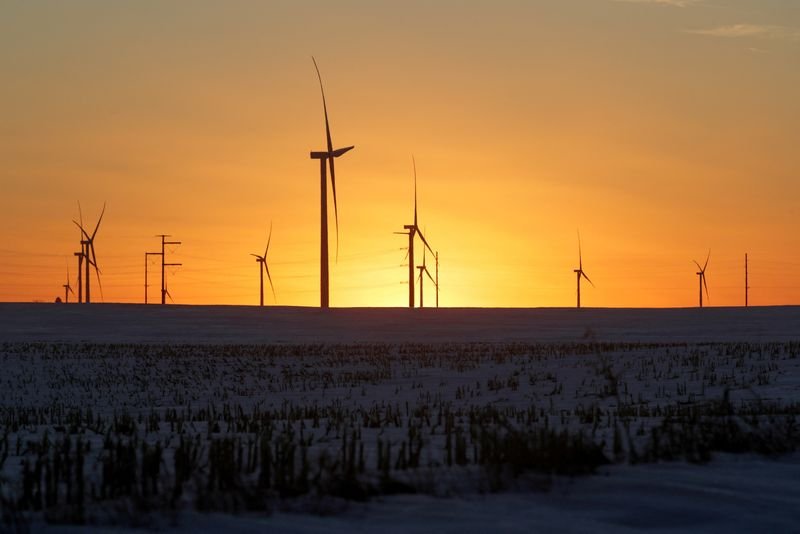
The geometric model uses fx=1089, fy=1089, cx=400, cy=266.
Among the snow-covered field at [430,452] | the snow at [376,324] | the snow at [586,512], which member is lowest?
the snow at [586,512]

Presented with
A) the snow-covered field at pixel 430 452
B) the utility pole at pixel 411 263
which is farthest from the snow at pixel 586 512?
the utility pole at pixel 411 263

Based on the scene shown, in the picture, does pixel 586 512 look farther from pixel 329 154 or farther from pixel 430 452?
pixel 329 154

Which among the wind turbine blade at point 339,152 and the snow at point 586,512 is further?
the wind turbine blade at point 339,152

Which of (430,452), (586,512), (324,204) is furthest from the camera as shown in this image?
(324,204)

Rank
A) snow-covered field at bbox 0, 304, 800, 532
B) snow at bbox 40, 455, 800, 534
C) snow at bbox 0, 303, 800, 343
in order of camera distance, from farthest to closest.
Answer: snow at bbox 0, 303, 800, 343 → snow-covered field at bbox 0, 304, 800, 532 → snow at bbox 40, 455, 800, 534

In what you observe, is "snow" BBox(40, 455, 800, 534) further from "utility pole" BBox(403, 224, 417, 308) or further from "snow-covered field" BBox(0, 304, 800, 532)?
"utility pole" BBox(403, 224, 417, 308)

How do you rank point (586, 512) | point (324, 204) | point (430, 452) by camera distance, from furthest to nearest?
point (324, 204) → point (430, 452) → point (586, 512)

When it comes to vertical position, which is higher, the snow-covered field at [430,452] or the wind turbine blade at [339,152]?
the wind turbine blade at [339,152]

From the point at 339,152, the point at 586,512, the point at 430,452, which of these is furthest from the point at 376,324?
the point at 586,512

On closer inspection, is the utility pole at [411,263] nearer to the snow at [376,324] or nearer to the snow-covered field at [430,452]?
the snow at [376,324]

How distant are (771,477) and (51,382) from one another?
23.8 metres

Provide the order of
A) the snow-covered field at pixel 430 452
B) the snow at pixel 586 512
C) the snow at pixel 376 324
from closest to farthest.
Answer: the snow at pixel 586 512 → the snow-covered field at pixel 430 452 → the snow at pixel 376 324

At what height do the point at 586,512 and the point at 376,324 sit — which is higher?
the point at 376,324

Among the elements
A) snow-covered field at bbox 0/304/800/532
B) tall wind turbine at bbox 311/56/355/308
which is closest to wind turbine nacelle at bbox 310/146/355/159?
tall wind turbine at bbox 311/56/355/308
